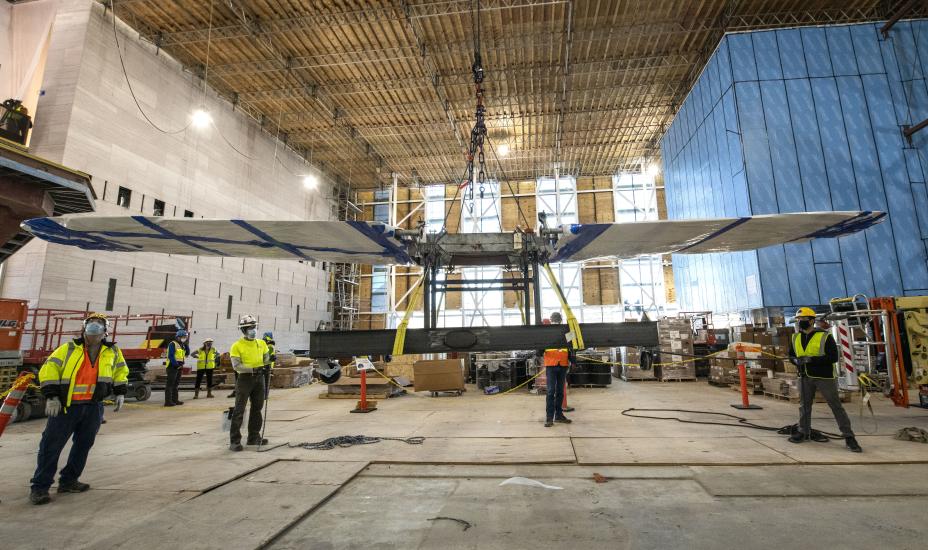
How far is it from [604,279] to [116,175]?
22087 mm

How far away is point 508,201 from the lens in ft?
84.8

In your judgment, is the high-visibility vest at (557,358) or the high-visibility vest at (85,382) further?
the high-visibility vest at (557,358)

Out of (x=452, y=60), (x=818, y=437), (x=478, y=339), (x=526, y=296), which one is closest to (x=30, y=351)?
(x=478, y=339)

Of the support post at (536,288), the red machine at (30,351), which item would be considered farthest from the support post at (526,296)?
the red machine at (30,351)

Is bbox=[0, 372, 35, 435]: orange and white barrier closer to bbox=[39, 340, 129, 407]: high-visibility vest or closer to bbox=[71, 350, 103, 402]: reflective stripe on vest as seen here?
bbox=[39, 340, 129, 407]: high-visibility vest

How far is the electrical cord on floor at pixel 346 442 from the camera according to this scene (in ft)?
19.7

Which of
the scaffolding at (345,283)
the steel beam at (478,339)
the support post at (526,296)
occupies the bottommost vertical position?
the steel beam at (478,339)

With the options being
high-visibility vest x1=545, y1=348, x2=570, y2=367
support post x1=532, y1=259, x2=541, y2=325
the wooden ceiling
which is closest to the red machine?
high-visibility vest x1=545, y1=348, x2=570, y2=367

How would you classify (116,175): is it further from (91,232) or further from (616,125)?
(616,125)

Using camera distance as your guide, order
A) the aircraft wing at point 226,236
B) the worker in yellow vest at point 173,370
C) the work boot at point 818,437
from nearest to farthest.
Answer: the aircraft wing at point 226,236
the work boot at point 818,437
the worker in yellow vest at point 173,370

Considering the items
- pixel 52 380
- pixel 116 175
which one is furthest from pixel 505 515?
pixel 116 175

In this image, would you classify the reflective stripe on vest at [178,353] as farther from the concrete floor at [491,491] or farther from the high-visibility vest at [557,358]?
the high-visibility vest at [557,358]

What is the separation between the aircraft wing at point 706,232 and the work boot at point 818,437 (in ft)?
8.92

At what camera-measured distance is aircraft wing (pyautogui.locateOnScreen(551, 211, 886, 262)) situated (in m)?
4.64
